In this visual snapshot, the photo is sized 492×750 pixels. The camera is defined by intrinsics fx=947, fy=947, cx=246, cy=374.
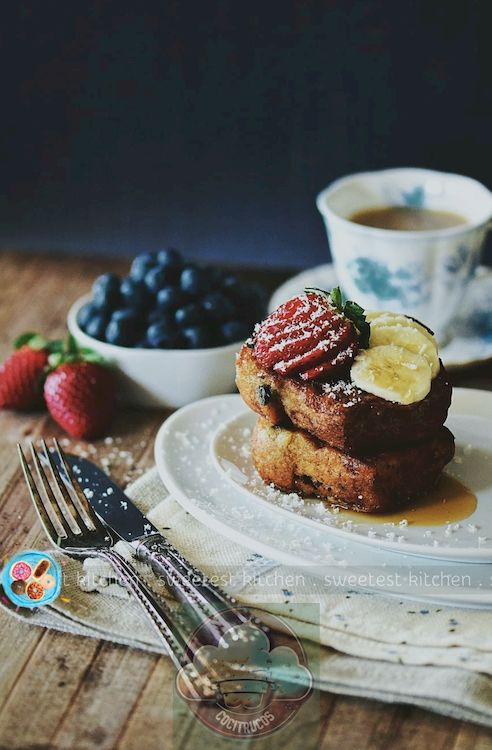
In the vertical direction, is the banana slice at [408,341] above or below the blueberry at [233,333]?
above

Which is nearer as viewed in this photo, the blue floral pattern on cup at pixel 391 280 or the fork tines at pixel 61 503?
the fork tines at pixel 61 503

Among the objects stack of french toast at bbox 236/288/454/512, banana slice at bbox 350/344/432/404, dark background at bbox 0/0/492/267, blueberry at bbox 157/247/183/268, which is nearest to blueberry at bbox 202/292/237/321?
blueberry at bbox 157/247/183/268

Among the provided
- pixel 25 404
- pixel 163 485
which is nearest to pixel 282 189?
pixel 25 404

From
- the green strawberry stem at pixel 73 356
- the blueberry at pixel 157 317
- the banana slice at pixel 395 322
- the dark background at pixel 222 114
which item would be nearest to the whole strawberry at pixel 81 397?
the green strawberry stem at pixel 73 356

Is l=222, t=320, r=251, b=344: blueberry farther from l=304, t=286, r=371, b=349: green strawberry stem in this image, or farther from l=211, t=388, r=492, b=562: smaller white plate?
l=304, t=286, r=371, b=349: green strawberry stem

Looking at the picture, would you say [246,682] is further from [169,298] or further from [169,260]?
[169,260]

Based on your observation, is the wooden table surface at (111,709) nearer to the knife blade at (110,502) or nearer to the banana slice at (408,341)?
the knife blade at (110,502)

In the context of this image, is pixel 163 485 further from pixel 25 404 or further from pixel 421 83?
pixel 421 83
